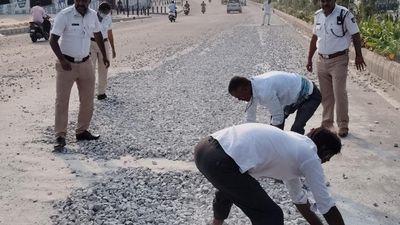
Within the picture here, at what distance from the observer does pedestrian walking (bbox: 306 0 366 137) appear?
23.9ft

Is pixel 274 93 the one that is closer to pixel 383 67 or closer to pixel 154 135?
pixel 154 135

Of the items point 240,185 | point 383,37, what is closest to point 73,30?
point 240,185

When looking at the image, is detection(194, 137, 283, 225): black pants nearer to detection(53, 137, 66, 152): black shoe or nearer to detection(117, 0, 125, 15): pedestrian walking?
Answer: detection(53, 137, 66, 152): black shoe

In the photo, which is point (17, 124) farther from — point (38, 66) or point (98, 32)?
point (38, 66)

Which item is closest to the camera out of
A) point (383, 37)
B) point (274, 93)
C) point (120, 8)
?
point (274, 93)

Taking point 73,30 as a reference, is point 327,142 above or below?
below

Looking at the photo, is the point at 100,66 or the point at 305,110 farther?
the point at 100,66

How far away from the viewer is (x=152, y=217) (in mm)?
4812

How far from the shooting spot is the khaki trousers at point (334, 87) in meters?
7.48

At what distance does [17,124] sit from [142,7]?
62917 mm

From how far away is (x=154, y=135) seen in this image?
7.79m

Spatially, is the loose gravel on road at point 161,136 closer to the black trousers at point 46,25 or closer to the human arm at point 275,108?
the human arm at point 275,108

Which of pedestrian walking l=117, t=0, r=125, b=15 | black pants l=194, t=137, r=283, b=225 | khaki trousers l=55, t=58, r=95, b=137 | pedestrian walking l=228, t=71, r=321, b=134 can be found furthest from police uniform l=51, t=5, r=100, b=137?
pedestrian walking l=117, t=0, r=125, b=15

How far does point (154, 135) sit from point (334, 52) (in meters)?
2.56
